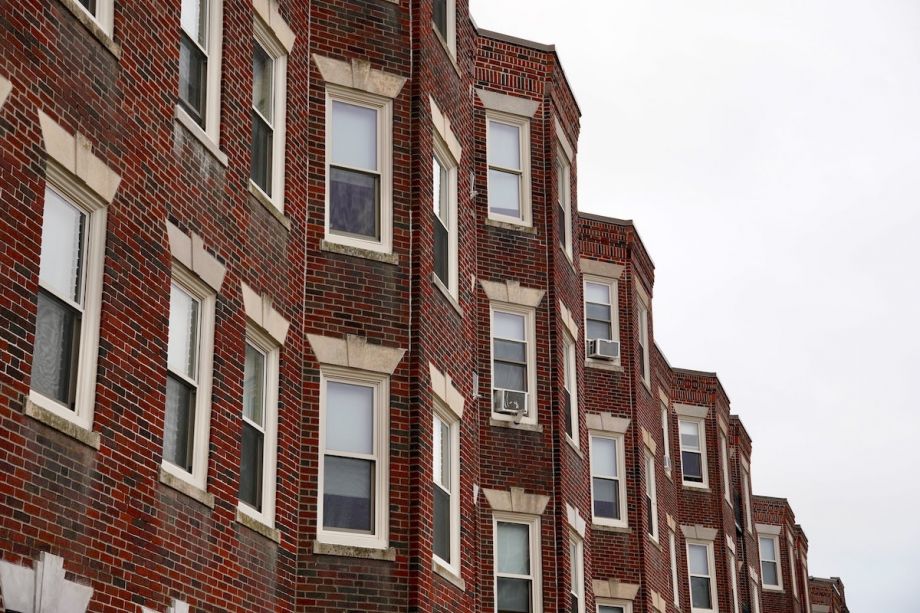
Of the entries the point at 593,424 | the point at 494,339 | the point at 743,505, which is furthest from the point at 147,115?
the point at 743,505

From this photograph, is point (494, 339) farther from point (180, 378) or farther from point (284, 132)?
point (180, 378)

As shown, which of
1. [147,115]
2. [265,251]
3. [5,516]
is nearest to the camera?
[5,516]

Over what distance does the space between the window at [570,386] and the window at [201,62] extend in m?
13.1

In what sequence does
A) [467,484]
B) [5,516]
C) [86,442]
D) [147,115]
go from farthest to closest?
[467,484] → [147,115] → [86,442] → [5,516]

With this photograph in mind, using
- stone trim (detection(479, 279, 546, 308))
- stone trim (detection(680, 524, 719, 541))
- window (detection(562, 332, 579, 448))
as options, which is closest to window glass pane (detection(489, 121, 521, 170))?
stone trim (detection(479, 279, 546, 308))

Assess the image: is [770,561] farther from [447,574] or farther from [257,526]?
[257,526]

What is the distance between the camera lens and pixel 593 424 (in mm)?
34594

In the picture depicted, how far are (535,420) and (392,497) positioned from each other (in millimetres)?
8552

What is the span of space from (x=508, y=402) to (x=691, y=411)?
2054 centimetres

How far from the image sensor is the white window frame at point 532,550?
86.9 feet

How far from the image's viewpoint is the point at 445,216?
23.6 meters

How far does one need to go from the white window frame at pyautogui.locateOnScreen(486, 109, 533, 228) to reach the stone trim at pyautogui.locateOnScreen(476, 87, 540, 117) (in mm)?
92

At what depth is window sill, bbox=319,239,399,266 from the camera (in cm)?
2006

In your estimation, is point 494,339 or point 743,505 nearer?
point 494,339
